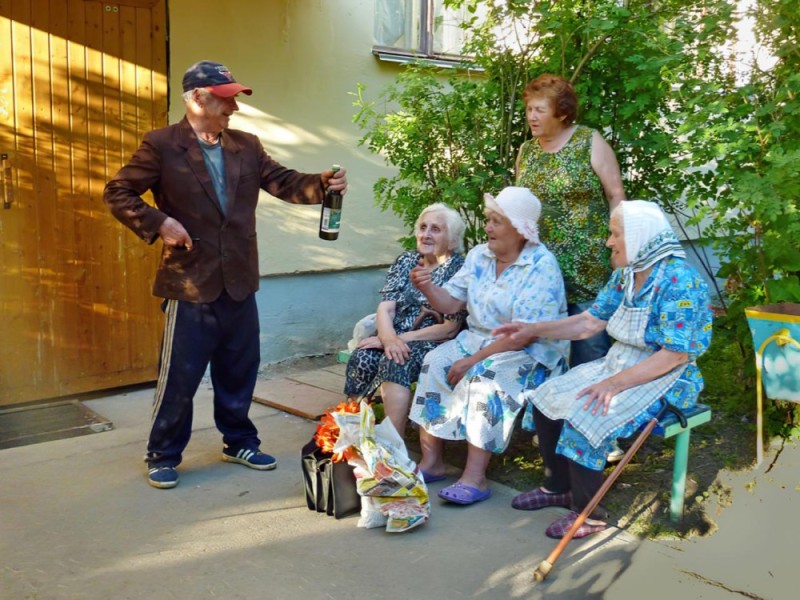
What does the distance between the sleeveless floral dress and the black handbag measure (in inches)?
58.7

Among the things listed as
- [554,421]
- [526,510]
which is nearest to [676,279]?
[554,421]

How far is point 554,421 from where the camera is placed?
159 inches

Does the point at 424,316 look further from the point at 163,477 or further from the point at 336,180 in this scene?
the point at 163,477

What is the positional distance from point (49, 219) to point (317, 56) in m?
2.23

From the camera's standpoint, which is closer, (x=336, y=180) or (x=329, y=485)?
(x=329, y=485)

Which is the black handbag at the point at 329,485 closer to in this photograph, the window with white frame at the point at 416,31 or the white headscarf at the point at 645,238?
the white headscarf at the point at 645,238

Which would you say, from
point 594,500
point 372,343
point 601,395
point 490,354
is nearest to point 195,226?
point 372,343

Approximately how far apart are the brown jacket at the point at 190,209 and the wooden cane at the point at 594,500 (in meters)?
1.88

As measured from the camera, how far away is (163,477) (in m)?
4.30

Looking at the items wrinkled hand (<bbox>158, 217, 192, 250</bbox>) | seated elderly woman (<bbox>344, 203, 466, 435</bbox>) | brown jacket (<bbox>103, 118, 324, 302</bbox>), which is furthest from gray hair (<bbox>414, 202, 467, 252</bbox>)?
wrinkled hand (<bbox>158, 217, 192, 250</bbox>)

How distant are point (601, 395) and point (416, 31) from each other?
169 inches

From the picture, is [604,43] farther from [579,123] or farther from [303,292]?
[303,292]

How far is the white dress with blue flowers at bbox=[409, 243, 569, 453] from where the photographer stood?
416 centimetres

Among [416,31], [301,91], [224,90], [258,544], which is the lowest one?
[258,544]
